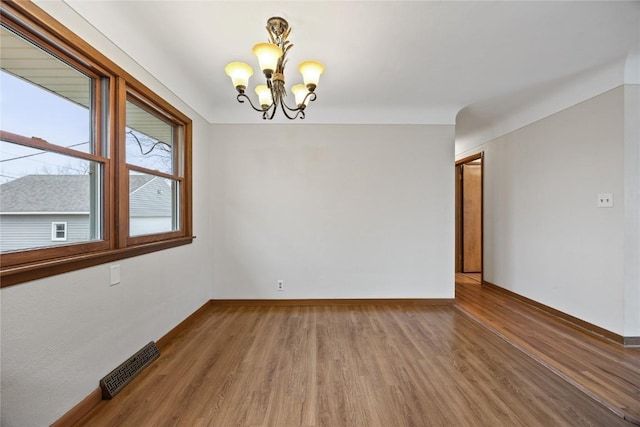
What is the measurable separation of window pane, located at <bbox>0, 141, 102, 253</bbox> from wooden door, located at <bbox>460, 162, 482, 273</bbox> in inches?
220

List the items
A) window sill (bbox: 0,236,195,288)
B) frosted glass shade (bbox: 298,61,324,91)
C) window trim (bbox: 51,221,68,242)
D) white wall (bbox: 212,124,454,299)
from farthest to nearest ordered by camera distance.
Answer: white wall (bbox: 212,124,454,299) < frosted glass shade (bbox: 298,61,324,91) < window trim (bbox: 51,221,68,242) < window sill (bbox: 0,236,195,288)

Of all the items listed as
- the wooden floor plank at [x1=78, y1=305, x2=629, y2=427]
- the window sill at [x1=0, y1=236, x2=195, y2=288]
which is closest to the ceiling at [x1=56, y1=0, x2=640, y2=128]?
the window sill at [x1=0, y1=236, x2=195, y2=288]

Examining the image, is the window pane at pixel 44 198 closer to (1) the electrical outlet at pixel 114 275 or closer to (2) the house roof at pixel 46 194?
(2) the house roof at pixel 46 194

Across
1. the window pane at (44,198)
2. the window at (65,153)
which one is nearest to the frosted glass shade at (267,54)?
the window at (65,153)

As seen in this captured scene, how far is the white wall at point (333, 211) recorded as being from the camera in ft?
11.7

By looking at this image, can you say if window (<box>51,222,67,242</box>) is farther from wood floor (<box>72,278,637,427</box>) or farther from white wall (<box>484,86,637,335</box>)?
white wall (<box>484,86,637,335</box>)

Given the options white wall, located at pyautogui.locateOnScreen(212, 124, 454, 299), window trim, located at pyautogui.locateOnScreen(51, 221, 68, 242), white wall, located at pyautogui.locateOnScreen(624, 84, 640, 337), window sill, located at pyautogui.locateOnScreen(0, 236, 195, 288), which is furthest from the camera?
white wall, located at pyautogui.locateOnScreen(212, 124, 454, 299)

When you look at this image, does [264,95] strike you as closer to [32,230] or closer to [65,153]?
[65,153]

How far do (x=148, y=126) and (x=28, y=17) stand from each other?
1.16 meters

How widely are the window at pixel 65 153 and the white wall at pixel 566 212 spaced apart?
13.4 ft

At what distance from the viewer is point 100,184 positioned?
72.1 inches

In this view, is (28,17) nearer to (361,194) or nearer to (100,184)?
(100,184)

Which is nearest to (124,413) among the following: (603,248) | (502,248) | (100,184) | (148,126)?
(100,184)

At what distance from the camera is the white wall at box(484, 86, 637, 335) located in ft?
8.41
